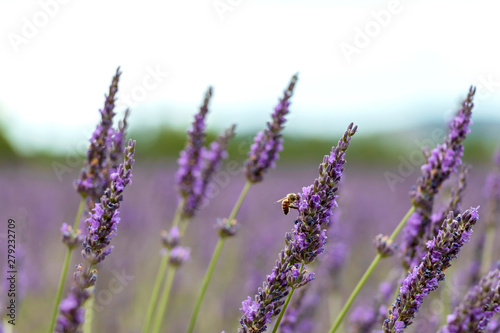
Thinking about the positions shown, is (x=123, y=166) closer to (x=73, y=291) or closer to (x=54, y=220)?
(x=73, y=291)

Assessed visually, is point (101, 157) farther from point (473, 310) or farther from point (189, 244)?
point (189, 244)

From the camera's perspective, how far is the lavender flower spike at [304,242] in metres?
1.69

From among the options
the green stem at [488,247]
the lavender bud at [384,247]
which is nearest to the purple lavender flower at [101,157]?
the lavender bud at [384,247]

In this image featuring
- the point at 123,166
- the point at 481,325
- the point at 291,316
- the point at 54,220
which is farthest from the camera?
the point at 54,220

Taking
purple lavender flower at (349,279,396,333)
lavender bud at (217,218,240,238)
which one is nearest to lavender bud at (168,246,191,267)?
lavender bud at (217,218,240,238)

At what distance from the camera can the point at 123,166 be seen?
1766 millimetres

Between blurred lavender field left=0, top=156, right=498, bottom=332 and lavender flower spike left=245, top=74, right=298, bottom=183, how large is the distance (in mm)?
755

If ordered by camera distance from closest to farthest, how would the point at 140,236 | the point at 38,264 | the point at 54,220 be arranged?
the point at 38,264, the point at 140,236, the point at 54,220

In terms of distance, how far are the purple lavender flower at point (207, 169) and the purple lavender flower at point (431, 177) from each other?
48.6 inches

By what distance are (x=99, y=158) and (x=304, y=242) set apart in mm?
1164

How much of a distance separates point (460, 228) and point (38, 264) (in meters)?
6.39

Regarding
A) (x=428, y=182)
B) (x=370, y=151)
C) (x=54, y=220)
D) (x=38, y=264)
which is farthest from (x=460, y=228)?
(x=370, y=151)

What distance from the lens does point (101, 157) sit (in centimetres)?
235

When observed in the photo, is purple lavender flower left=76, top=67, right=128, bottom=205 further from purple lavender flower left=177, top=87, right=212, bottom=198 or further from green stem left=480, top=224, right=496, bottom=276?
green stem left=480, top=224, right=496, bottom=276
